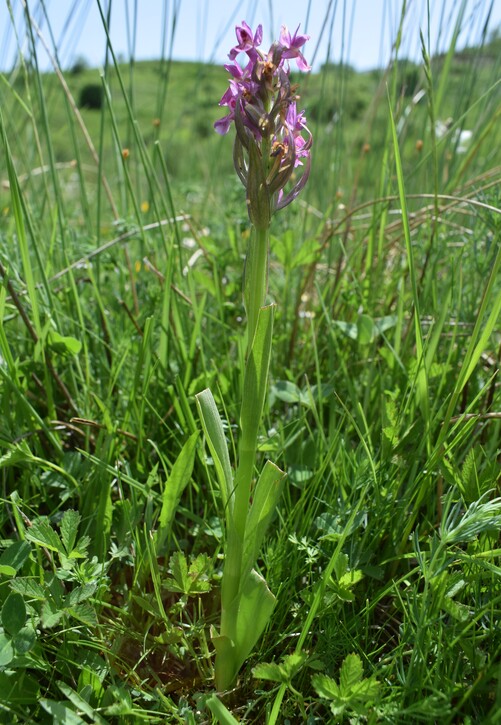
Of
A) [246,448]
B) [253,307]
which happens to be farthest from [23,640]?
[253,307]

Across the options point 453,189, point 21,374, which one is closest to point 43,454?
point 21,374

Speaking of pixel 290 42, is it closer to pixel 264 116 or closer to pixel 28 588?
pixel 264 116

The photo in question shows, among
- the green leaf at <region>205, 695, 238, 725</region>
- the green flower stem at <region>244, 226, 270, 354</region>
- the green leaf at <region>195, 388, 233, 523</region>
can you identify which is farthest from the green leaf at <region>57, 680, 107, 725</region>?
the green flower stem at <region>244, 226, 270, 354</region>

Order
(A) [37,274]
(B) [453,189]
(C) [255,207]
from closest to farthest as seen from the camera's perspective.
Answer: (C) [255,207] → (A) [37,274] → (B) [453,189]

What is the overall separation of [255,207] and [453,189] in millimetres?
911

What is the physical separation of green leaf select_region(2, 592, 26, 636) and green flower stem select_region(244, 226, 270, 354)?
0.34 metres

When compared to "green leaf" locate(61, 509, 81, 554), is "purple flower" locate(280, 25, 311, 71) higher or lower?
higher

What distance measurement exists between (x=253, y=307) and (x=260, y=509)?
0.21 m

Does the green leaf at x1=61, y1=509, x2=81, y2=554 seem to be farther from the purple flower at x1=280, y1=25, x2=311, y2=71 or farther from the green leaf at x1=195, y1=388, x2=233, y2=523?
the purple flower at x1=280, y1=25, x2=311, y2=71

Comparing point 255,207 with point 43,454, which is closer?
point 255,207

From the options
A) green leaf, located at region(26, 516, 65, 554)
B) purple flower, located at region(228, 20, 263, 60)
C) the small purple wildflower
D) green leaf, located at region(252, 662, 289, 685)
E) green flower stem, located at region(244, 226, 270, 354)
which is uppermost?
purple flower, located at region(228, 20, 263, 60)

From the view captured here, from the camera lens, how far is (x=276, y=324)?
47.7 inches

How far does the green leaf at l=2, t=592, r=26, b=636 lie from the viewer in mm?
578

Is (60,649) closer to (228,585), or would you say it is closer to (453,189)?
(228,585)
